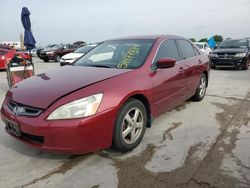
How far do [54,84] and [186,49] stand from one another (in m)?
2.98

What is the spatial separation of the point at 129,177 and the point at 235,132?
215 centimetres

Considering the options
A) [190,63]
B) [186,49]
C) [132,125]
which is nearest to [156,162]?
[132,125]

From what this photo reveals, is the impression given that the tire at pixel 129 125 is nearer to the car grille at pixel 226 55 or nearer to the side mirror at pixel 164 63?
the side mirror at pixel 164 63

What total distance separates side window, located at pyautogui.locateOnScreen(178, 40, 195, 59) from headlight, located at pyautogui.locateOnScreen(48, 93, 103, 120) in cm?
267

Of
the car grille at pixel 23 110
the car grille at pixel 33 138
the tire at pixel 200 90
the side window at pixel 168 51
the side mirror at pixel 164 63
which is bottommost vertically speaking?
the tire at pixel 200 90

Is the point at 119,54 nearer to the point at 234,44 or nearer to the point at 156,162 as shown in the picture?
the point at 156,162

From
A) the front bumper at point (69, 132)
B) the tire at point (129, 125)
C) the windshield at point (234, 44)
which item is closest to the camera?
the front bumper at point (69, 132)

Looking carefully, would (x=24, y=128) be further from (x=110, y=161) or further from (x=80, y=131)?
(x=110, y=161)

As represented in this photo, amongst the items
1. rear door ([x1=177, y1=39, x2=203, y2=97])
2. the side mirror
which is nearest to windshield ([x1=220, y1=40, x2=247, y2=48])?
rear door ([x1=177, y1=39, x2=203, y2=97])

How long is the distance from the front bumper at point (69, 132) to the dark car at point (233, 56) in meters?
10.7

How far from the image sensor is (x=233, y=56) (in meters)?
12.1

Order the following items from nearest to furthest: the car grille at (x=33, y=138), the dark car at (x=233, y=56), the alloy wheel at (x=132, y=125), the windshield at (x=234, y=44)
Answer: the car grille at (x=33, y=138)
the alloy wheel at (x=132, y=125)
the dark car at (x=233, y=56)
the windshield at (x=234, y=44)

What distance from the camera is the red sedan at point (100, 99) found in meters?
2.76

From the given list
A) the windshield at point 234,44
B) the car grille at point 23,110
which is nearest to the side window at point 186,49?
the car grille at point 23,110
